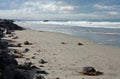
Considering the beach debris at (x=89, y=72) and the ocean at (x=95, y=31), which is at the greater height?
the beach debris at (x=89, y=72)

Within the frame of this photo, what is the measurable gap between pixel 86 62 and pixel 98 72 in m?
2.41

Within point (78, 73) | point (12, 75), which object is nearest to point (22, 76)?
point (12, 75)

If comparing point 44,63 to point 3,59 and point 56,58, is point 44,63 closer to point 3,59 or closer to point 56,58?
point 56,58

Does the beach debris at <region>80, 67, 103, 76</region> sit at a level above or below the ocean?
above

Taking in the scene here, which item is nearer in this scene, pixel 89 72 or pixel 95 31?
pixel 89 72

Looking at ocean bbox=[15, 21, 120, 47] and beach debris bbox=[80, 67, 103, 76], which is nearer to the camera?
Result: beach debris bbox=[80, 67, 103, 76]

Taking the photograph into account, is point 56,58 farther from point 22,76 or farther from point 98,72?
point 22,76

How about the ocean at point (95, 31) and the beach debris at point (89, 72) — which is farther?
the ocean at point (95, 31)

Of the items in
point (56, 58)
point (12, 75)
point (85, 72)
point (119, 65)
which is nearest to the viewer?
point (12, 75)

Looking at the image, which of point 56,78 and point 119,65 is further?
point 119,65

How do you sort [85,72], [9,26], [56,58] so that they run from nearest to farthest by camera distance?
[85,72]
[56,58]
[9,26]

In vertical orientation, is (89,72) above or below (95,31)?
above

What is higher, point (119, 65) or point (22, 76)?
point (22, 76)

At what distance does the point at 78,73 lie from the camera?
10.3 m
